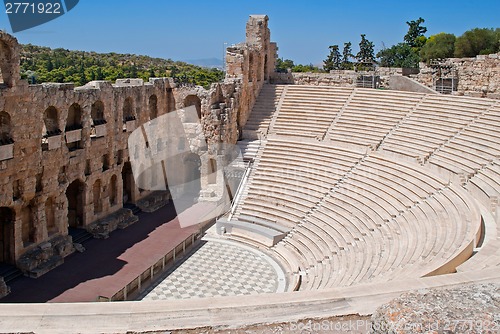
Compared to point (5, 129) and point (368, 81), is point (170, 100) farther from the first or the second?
point (368, 81)

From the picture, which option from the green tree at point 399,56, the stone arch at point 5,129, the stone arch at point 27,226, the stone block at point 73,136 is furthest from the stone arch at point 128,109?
the green tree at point 399,56

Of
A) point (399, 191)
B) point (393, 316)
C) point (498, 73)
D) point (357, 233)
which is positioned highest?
point (498, 73)

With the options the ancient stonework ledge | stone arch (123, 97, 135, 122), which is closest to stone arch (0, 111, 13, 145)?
stone arch (123, 97, 135, 122)

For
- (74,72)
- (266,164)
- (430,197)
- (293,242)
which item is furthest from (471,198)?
(74,72)

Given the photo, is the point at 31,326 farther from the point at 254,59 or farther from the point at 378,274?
the point at 254,59

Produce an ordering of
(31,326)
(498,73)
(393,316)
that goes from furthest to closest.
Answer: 1. (498,73)
2. (31,326)
3. (393,316)

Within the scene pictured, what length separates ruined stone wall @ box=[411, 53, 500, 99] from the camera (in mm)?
23797

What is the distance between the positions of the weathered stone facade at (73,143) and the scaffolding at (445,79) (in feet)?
31.9

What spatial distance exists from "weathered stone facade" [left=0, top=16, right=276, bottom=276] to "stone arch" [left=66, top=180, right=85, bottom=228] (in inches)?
1.5

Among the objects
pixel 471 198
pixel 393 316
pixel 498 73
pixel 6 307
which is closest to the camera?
pixel 393 316

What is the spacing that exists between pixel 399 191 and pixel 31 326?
13949 mm

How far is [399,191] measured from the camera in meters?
17.1

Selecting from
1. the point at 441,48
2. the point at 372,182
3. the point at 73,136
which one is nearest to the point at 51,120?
the point at 73,136

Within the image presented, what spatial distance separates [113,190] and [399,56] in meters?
35.6
